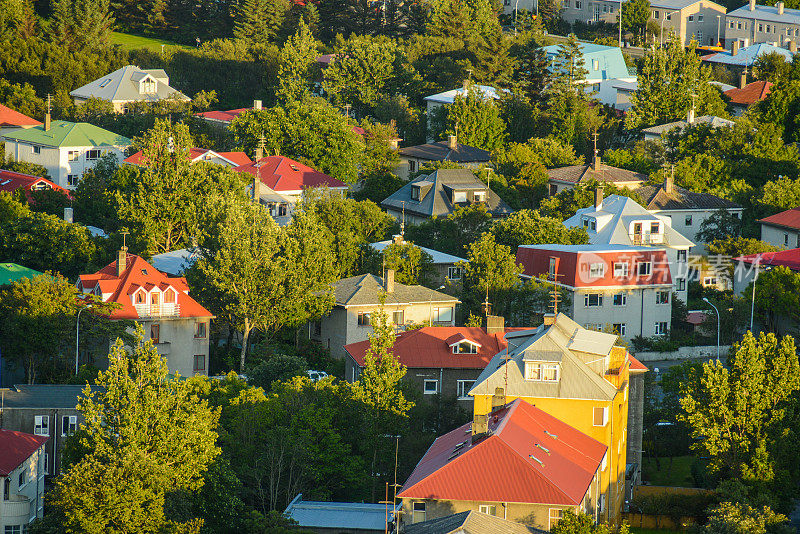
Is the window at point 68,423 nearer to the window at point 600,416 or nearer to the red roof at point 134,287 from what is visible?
the red roof at point 134,287

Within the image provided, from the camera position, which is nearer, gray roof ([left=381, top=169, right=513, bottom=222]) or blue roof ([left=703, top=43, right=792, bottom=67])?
gray roof ([left=381, top=169, right=513, bottom=222])

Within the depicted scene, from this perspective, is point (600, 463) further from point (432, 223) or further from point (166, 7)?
point (166, 7)

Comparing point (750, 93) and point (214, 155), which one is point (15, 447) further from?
point (750, 93)

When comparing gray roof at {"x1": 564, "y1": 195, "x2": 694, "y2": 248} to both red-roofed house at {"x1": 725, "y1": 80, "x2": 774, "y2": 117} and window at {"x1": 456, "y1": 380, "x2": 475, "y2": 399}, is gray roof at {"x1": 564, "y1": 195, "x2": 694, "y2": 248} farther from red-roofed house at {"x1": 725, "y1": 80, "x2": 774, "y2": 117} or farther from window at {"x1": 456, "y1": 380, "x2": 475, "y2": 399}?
red-roofed house at {"x1": 725, "y1": 80, "x2": 774, "y2": 117}

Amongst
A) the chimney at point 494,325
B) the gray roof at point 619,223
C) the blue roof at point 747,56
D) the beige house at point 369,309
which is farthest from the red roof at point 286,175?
the blue roof at point 747,56

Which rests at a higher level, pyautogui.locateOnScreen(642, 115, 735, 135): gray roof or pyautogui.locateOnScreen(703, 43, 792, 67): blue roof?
pyautogui.locateOnScreen(703, 43, 792, 67): blue roof

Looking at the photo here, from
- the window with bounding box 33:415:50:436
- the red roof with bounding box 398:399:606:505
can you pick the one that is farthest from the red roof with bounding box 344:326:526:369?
the red roof with bounding box 398:399:606:505

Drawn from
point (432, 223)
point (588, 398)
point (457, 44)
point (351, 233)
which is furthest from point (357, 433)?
point (457, 44)
